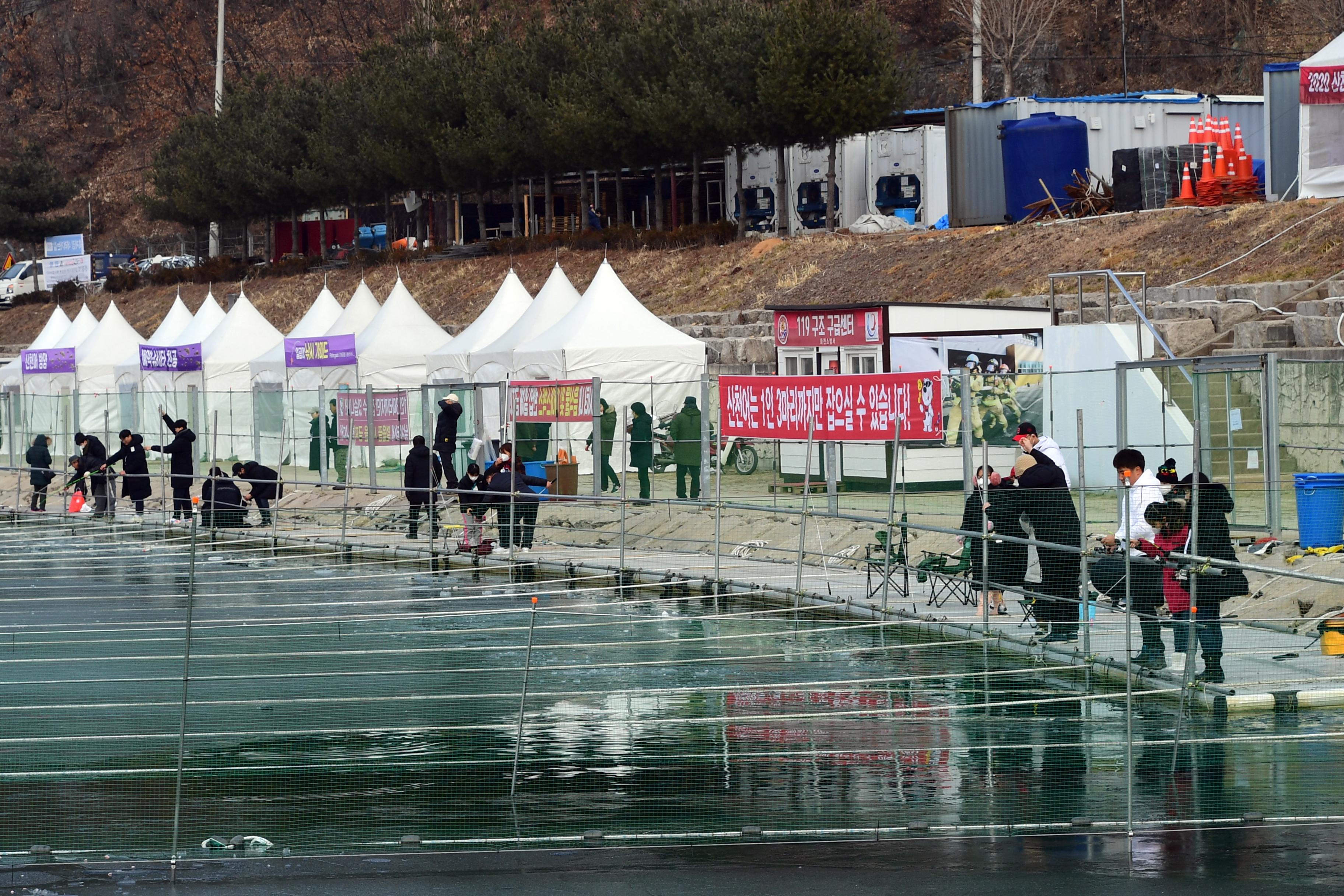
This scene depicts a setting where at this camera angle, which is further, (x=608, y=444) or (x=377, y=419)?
(x=377, y=419)

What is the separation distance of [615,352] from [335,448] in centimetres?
488

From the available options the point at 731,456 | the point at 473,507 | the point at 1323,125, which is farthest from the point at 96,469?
the point at 1323,125

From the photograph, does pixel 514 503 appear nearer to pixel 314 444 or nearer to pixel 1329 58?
pixel 314 444

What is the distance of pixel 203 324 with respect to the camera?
4362 centimetres

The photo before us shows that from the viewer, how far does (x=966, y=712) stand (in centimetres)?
1071

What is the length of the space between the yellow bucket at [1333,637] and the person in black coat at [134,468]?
19.9 m

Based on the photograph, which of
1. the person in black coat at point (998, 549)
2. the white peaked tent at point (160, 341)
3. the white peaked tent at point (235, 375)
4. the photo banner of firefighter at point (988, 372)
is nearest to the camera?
the person in black coat at point (998, 549)

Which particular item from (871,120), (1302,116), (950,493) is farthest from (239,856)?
(871,120)

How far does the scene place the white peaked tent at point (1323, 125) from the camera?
29562 millimetres

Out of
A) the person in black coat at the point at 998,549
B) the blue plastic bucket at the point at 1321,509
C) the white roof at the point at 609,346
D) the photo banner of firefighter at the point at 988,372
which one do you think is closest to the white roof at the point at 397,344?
the white roof at the point at 609,346

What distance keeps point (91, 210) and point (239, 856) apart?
9745cm

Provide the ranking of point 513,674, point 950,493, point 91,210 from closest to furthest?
point 513,674 < point 950,493 < point 91,210

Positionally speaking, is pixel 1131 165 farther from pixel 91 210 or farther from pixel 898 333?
pixel 91 210

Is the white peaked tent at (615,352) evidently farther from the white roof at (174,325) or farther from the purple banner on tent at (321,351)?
the white roof at (174,325)
